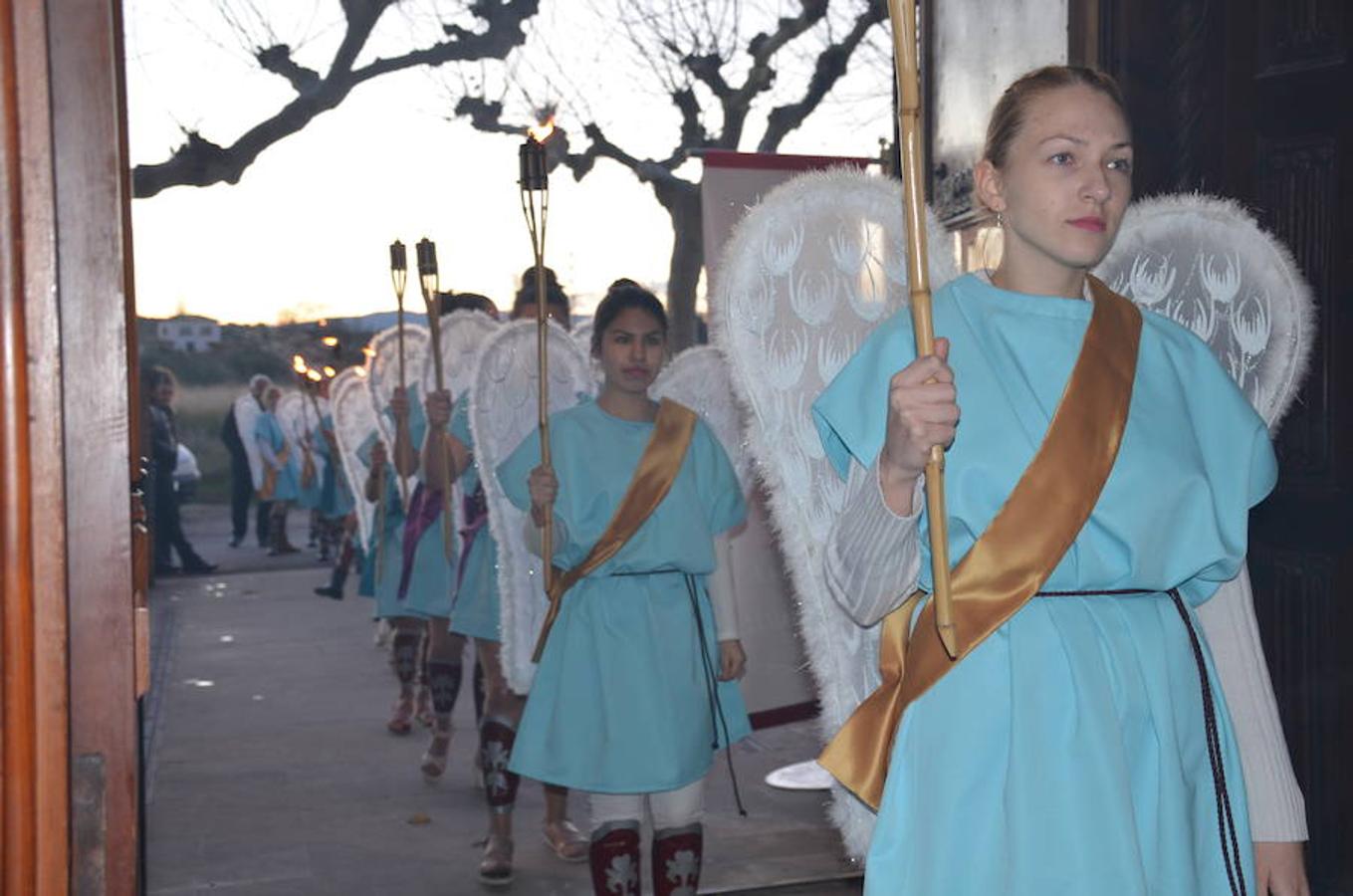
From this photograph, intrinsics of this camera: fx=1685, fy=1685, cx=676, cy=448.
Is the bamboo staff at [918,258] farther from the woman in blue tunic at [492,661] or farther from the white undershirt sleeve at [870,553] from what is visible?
the woman in blue tunic at [492,661]

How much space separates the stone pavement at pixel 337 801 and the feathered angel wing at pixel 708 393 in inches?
46.2

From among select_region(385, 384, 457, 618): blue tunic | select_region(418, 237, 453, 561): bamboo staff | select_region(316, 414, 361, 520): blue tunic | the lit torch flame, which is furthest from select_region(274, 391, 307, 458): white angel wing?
the lit torch flame

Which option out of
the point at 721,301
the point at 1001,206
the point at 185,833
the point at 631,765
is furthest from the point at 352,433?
the point at 1001,206

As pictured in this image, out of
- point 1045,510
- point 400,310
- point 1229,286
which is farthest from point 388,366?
point 1045,510

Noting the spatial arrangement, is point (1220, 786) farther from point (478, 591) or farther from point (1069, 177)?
point (478, 591)

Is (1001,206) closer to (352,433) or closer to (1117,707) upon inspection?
(1117,707)

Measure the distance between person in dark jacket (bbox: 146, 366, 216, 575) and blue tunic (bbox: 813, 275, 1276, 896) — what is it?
1076 centimetres

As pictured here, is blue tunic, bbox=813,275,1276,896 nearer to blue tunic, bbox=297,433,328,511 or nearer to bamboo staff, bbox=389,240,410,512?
bamboo staff, bbox=389,240,410,512

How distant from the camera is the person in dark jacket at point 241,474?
15.6 meters

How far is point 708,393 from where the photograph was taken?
4.74m

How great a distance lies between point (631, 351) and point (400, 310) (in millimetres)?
2756

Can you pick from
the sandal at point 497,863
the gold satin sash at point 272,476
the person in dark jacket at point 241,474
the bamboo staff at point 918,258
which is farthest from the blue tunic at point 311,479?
the bamboo staff at point 918,258

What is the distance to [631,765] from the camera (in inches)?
141

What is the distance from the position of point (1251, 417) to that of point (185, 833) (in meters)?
4.19
